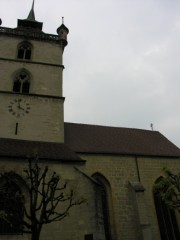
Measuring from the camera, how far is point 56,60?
18.9 meters

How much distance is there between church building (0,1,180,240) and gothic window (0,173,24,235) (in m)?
0.14

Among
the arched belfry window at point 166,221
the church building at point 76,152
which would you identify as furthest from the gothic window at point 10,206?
the arched belfry window at point 166,221

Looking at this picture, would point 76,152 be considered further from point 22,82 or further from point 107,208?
point 22,82

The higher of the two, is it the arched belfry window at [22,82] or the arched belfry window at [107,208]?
the arched belfry window at [22,82]

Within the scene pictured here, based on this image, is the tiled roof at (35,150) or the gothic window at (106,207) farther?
the gothic window at (106,207)

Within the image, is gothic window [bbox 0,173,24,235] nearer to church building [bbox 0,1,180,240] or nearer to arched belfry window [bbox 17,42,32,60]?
church building [bbox 0,1,180,240]

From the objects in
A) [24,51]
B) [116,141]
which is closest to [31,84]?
[24,51]

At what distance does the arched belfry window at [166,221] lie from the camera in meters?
14.4

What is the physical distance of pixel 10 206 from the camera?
8.02 metres

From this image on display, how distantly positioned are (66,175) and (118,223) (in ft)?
15.3

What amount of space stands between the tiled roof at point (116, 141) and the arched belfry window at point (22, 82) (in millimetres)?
4170

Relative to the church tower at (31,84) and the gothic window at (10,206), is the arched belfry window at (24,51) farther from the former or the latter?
the gothic window at (10,206)

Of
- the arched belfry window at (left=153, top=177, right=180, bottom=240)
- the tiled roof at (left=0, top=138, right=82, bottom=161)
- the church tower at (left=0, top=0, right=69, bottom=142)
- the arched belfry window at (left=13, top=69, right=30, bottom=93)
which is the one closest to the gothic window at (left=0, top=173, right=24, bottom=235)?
the tiled roof at (left=0, top=138, right=82, bottom=161)

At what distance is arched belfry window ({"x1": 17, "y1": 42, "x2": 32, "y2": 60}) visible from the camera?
1888 cm
